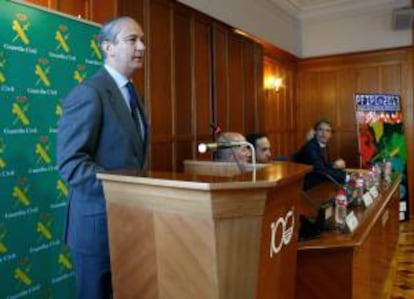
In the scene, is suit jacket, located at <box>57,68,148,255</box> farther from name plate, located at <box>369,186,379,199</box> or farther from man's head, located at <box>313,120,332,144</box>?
man's head, located at <box>313,120,332,144</box>

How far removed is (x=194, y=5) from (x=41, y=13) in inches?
83.0

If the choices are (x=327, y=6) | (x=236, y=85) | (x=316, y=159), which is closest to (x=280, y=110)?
(x=327, y=6)

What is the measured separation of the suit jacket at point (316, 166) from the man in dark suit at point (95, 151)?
8.47 ft

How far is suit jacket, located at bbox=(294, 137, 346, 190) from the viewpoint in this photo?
3.83m

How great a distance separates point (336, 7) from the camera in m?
6.57

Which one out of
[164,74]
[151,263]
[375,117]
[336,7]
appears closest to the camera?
[151,263]

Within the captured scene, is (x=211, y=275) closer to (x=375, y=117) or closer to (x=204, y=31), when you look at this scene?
(x=204, y=31)

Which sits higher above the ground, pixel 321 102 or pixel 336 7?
pixel 336 7

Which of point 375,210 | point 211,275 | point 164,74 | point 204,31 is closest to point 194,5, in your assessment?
point 204,31

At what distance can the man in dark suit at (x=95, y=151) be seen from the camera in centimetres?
135

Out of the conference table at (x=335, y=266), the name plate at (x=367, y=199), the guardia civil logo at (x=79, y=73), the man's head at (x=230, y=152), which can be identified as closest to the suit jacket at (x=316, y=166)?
the name plate at (x=367, y=199)

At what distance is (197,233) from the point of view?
110 centimetres

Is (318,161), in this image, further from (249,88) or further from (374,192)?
(249,88)

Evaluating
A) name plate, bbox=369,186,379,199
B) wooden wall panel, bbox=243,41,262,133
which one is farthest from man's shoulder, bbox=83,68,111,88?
wooden wall panel, bbox=243,41,262,133
